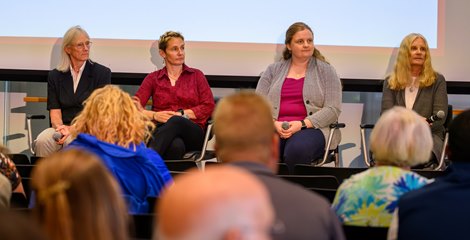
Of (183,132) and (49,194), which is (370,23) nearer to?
(183,132)

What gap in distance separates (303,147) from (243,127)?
3441 millimetres

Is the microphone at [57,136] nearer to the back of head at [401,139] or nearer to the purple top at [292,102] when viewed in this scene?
the purple top at [292,102]

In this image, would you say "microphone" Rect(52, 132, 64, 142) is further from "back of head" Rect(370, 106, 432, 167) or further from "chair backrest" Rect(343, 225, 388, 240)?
"chair backrest" Rect(343, 225, 388, 240)

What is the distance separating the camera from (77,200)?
1549mm

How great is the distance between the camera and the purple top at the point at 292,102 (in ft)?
19.0

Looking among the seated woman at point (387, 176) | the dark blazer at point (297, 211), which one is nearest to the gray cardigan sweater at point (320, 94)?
the seated woman at point (387, 176)

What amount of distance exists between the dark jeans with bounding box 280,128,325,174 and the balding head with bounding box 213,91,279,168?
3.24m

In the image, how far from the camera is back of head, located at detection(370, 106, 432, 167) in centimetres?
281

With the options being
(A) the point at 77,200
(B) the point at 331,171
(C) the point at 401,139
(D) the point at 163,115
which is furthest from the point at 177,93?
(A) the point at 77,200

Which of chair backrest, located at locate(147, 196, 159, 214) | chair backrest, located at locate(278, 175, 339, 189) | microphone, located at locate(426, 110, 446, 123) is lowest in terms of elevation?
chair backrest, located at locate(147, 196, 159, 214)

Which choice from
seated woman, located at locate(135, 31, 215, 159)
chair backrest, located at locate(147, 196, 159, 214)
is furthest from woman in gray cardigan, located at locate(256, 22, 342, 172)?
chair backrest, located at locate(147, 196, 159, 214)

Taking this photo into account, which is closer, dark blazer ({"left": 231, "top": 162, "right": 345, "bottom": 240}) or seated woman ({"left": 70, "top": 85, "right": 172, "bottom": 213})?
dark blazer ({"left": 231, "top": 162, "right": 345, "bottom": 240})

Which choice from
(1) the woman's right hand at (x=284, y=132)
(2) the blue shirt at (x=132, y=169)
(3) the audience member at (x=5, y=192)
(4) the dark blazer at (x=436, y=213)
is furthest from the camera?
(1) the woman's right hand at (x=284, y=132)

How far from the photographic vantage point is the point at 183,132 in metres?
5.68
